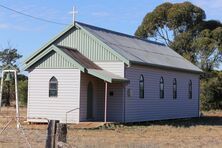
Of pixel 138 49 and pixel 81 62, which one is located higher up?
pixel 138 49

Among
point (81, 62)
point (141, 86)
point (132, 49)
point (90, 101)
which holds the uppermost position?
point (132, 49)

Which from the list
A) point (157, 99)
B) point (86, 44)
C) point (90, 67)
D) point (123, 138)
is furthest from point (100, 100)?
point (123, 138)

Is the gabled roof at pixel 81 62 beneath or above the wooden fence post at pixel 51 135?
above

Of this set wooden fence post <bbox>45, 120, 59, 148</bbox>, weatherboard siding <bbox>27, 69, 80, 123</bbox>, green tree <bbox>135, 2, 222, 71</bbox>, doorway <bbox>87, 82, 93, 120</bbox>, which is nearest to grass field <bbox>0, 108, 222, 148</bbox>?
weatherboard siding <bbox>27, 69, 80, 123</bbox>

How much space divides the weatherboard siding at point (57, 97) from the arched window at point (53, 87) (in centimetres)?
17

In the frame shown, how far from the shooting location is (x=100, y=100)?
33.1 m

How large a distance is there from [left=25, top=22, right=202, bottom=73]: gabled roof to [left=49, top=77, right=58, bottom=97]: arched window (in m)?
2.78

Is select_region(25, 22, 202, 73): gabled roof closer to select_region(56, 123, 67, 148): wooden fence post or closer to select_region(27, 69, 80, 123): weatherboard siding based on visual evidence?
select_region(27, 69, 80, 123): weatherboard siding

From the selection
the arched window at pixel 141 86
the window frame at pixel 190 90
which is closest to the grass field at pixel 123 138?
the arched window at pixel 141 86

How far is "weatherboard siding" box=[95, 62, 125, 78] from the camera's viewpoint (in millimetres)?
31739

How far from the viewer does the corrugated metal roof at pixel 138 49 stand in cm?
3322

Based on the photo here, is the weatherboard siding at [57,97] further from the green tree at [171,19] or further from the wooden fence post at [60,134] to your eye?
the green tree at [171,19]

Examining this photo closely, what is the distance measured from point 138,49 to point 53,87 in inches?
296

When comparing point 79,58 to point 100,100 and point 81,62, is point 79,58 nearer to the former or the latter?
point 81,62
